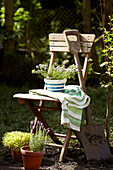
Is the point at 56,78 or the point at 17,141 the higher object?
the point at 56,78

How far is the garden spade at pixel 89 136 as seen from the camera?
3.54m

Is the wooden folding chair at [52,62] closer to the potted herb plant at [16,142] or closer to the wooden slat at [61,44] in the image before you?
the wooden slat at [61,44]

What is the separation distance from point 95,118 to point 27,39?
420 centimetres

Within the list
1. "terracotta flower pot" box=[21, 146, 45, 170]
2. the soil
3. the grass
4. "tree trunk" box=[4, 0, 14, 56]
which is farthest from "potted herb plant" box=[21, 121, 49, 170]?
"tree trunk" box=[4, 0, 14, 56]

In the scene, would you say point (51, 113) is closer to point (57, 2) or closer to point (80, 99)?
point (80, 99)

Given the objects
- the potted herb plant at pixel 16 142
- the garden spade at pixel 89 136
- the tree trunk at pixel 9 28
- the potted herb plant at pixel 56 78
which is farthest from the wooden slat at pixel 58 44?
the tree trunk at pixel 9 28

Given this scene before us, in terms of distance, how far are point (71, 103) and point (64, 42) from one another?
2.69 ft

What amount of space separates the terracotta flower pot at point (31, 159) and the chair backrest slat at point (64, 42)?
1.28 metres

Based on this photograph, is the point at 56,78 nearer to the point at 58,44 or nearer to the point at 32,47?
the point at 58,44

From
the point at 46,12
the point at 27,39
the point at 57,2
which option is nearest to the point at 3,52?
the point at 27,39

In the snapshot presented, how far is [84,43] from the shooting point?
3.74 m

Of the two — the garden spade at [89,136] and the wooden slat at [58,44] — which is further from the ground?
the wooden slat at [58,44]

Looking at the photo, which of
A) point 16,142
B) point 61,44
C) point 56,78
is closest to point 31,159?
point 16,142

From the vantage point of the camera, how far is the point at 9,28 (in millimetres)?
7867
